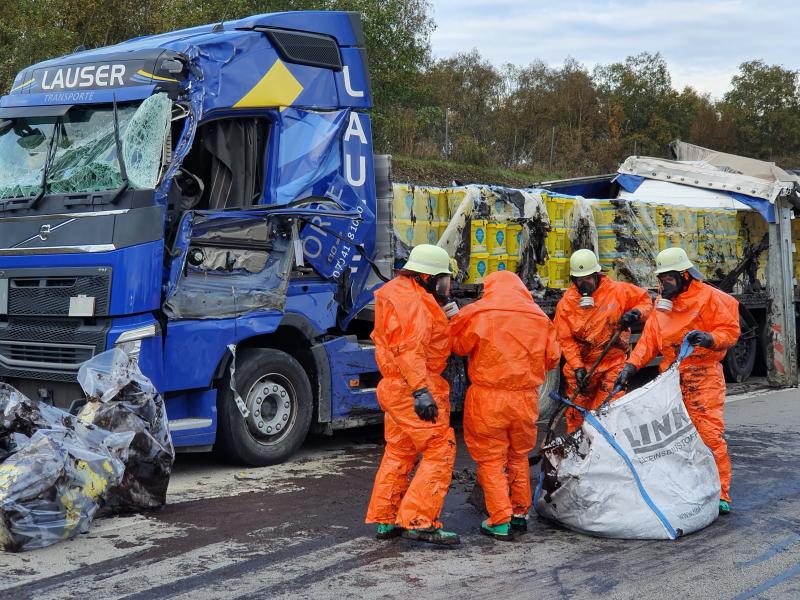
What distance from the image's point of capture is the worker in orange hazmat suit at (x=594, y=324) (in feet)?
23.6

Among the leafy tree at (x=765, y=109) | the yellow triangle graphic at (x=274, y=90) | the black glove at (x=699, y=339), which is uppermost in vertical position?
the leafy tree at (x=765, y=109)

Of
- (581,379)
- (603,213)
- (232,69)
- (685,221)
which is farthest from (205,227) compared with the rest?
(685,221)

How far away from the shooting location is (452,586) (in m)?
4.55

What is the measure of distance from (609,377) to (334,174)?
2667 mm

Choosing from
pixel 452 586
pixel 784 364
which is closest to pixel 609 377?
pixel 452 586

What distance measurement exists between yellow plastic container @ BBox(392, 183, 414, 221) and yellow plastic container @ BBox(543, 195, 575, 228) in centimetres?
182

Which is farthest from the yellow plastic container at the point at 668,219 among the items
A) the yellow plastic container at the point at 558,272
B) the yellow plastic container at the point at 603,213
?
the yellow plastic container at the point at 558,272

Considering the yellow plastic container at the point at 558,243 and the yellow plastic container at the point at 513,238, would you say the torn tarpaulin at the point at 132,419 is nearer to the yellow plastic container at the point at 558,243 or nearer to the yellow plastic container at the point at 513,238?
the yellow plastic container at the point at 513,238

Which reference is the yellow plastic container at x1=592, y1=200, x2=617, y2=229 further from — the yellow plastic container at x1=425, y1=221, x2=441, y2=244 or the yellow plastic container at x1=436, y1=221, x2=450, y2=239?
the yellow plastic container at x1=425, y1=221, x2=441, y2=244

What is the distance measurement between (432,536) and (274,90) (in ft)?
12.4

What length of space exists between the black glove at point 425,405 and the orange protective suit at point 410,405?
0.14 ft

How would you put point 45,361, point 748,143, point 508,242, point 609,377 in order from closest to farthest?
1. point 45,361
2. point 609,377
3. point 508,242
4. point 748,143

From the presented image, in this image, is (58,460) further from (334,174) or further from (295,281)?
(334,174)

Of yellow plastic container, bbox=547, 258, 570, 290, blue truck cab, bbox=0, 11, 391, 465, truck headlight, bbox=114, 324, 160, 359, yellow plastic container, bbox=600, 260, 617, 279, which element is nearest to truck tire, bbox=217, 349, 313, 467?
blue truck cab, bbox=0, 11, 391, 465
